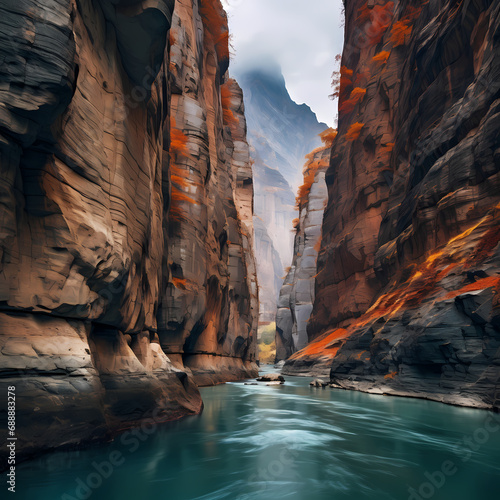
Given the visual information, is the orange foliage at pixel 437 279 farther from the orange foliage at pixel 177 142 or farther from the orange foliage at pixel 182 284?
the orange foliage at pixel 177 142

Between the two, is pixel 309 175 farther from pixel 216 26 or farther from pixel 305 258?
pixel 216 26

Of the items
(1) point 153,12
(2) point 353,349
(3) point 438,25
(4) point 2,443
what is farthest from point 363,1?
(4) point 2,443

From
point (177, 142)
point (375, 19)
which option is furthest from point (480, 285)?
point (375, 19)

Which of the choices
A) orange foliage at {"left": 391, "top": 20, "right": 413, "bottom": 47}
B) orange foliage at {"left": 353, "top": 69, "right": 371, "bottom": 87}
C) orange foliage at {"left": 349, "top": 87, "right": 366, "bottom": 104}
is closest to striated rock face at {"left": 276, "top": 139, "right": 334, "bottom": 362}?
orange foliage at {"left": 353, "top": 69, "right": 371, "bottom": 87}

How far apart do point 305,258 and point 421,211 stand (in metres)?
40.5

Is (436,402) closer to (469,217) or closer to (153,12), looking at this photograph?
(469,217)

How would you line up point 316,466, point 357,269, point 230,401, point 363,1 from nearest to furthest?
point 316,466 < point 230,401 < point 357,269 < point 363,1

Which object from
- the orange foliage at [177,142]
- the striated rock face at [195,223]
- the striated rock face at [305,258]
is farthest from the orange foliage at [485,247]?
the striated rock face at [305,258]

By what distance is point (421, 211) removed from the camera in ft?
66.1

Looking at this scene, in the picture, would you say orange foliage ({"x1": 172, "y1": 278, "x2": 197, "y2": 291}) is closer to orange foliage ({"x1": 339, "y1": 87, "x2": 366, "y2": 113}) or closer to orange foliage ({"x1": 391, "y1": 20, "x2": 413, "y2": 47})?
orange foliage ({"x1": 391, "y1": 20, "x2": 413, "y2": 47})

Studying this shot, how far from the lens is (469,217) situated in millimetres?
16844

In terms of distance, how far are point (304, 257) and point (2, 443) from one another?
57.2 meters

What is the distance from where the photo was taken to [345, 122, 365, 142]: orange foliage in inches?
1409

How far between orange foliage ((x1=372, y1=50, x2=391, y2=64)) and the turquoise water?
32.7m
